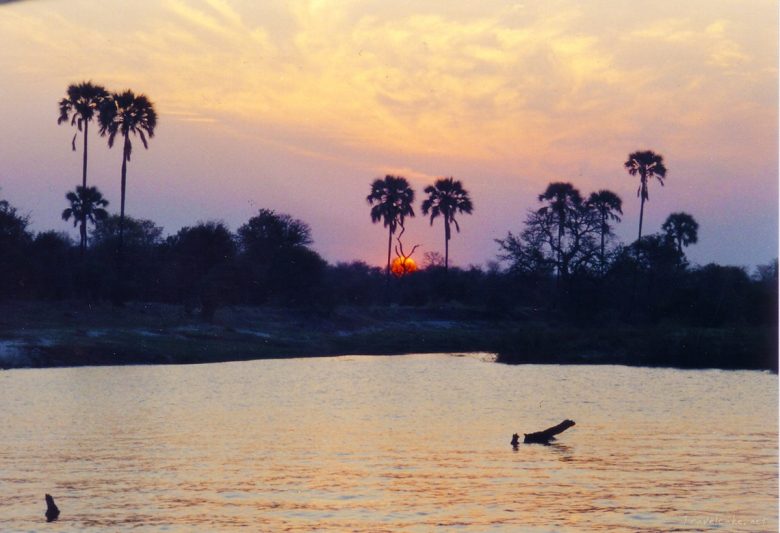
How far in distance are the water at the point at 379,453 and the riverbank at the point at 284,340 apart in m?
3.12

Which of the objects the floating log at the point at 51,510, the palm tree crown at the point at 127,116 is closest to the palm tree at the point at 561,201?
the palm tree crown at the point at 127,116

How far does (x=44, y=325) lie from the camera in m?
41.9

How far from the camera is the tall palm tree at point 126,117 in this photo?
52.8 meters

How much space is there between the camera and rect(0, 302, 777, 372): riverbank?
1561 inches

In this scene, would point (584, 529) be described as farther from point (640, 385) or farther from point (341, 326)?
point (341, 326)

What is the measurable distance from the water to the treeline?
11.8 meters

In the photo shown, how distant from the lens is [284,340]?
160ft

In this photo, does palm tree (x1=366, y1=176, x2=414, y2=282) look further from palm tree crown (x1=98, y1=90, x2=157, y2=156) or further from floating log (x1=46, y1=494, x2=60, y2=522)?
floating log (x1=46, y1=494, x2=60, y2=522)

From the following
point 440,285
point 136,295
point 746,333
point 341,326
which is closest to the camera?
point 746,333

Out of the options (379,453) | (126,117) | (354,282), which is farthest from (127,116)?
(379,453)

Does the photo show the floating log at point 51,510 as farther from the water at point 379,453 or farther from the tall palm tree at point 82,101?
the tall palm tree at point 82,101

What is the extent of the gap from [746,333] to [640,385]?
8517mm

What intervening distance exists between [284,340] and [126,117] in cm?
1398

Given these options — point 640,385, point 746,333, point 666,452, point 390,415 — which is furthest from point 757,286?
point 666,452
